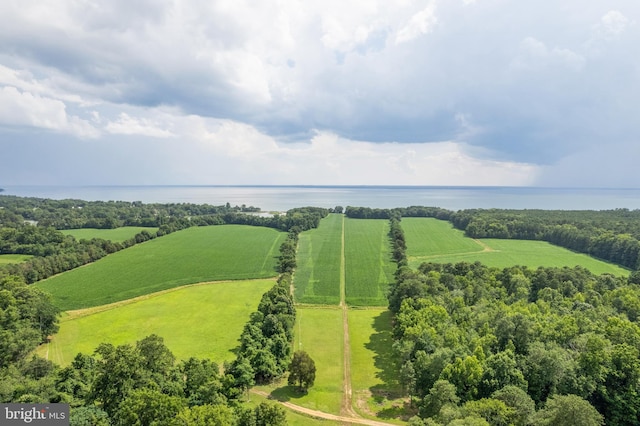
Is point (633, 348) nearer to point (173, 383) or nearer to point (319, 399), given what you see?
point (319, 399)

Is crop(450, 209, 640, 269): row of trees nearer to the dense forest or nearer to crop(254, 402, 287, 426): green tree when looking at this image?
the dense forest

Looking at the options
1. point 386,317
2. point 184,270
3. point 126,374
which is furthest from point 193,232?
point 126,374

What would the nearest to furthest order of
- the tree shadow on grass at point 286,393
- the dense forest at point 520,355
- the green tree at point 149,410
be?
the green tree at point 149,410 → the dense forest at point 520,355 → the tree shadow on grass at point 286,393

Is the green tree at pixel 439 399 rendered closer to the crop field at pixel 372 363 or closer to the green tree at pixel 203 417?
the crop field at pixel 372 363

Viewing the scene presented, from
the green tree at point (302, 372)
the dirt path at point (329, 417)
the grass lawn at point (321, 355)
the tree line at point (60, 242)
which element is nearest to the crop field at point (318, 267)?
the grass lawn at point (321, 355)

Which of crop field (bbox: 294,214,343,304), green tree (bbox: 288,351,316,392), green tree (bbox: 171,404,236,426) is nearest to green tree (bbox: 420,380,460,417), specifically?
green tree (bbox: 288,351,316,392)

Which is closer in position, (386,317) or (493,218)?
(386,317)
